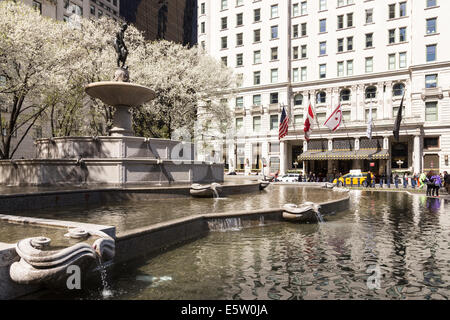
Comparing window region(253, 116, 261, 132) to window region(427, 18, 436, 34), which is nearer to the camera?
window region(427, 18, 436, 34)

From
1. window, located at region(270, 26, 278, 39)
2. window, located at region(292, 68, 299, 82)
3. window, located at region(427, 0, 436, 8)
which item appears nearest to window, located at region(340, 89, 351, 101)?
window, located at region(292, 68, 299, 82)

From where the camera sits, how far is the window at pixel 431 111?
4303 centimetres

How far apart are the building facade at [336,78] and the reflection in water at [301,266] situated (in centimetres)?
3311

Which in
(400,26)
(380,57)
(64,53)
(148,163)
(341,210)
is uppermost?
(400,26)

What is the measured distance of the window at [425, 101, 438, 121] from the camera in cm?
4303

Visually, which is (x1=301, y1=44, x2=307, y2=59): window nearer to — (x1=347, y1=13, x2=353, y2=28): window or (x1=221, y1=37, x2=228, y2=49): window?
(x1=347, y1=13, x2=353, y2=28): window

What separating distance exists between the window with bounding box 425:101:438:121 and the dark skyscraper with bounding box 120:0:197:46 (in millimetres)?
61830

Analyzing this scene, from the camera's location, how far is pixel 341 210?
46.0ft

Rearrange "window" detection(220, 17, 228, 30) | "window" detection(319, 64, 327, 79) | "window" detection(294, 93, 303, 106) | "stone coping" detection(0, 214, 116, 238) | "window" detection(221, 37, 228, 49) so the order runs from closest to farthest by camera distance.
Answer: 1. "stone coping" detection(0, 214, 116, 238)
2. "window" detection(319, 64, 327, 79)
3. "window" detection(294, 93, 303, 106)
4. "window" detection(221, 37, 228, 49)
5. "window" detection(220, 17, 228, 30)

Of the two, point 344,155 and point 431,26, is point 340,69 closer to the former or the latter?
point 431,26

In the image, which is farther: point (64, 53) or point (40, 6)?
point (40, 6)
